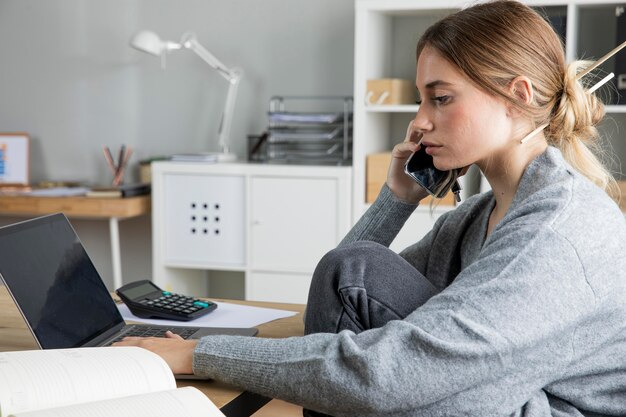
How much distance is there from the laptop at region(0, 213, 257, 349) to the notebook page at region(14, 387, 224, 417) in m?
0.31

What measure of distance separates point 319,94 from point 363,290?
260cm

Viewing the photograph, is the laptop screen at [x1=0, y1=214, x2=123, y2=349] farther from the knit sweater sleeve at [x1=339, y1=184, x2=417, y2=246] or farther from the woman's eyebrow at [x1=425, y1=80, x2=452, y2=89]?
the woman's eyebrow at [x1=425, y1=80, x2=452, y2=89]

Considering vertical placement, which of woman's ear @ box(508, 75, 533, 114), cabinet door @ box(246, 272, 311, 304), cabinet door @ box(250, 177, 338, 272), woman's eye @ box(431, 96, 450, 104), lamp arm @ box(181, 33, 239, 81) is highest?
lamp arm @ box(181, 33, 239, 81)

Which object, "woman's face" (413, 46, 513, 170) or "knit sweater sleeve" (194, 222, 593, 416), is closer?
"knit sweater sleeve" (194, 222, 593, 416)

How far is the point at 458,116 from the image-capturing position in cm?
129

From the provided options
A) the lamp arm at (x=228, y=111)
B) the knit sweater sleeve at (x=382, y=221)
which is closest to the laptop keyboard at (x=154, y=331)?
the knit sweater sleeve at (x=382, y=221)

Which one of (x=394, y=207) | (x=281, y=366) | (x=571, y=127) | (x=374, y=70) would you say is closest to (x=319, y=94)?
(x=374, y=70)

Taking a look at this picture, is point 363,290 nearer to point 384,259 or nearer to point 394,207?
point 384,259

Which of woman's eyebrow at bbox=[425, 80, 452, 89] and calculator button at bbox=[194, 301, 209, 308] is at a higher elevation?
woman's eyebrow at bbox=[425, 80, 452, 89]

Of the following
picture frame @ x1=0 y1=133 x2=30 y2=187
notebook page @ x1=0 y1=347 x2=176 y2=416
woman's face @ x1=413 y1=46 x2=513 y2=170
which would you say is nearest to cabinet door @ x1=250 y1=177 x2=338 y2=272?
picture frame @ x1=0 y1=133 x2=30 y2=187

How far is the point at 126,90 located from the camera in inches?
156

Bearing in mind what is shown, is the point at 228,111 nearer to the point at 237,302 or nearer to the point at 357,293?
the point at 237,302

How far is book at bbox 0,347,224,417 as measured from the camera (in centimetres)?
90

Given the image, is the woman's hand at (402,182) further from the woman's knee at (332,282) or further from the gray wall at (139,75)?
the gray wall at (139,75)
